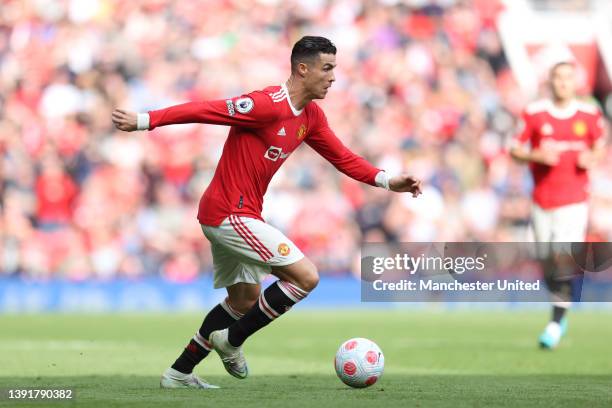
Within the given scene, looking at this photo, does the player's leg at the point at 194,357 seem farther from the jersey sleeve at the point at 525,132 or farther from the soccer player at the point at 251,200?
the jersey sleeve at the point at 525,132

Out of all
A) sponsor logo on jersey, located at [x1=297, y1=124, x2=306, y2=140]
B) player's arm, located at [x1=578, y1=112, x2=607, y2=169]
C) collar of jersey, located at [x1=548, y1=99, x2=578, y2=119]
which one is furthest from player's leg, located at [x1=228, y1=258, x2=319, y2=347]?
collar of jersey, located at [x1=548, y1=99, x2=578, y2=119]

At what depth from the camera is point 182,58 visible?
22453mm

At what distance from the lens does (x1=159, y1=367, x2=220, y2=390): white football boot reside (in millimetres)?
8078

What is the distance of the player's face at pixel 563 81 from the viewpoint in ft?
39.5

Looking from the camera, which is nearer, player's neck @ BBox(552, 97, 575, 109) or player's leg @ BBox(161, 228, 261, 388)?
player's leg @ BBox(161, 228, 261, 388)

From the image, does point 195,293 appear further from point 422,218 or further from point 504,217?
point 504,217

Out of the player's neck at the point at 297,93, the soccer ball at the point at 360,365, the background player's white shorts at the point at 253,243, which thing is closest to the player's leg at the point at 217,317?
the background player's white shorts at the point at 253,243

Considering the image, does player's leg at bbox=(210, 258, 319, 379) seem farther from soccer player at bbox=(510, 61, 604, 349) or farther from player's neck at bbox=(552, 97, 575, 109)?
player's neck at bbox=(552, 97, 575, 109)

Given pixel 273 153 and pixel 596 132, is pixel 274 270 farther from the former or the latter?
pixel 596 132

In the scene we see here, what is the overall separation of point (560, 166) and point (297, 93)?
533 centimetres

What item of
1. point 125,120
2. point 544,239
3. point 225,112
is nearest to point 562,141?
point 544,239

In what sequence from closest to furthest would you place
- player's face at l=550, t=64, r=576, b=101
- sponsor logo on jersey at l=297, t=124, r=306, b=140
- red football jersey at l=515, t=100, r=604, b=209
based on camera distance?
1. sponsor logo on jersey at l=297, t=124, r=306, b=140
2. player's face at l=550, t=64, r=576, b=101
3. red football jersey at l=515, t=100, r=604, b=209

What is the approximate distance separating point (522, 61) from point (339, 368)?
727 inches

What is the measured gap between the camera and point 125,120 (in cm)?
720
